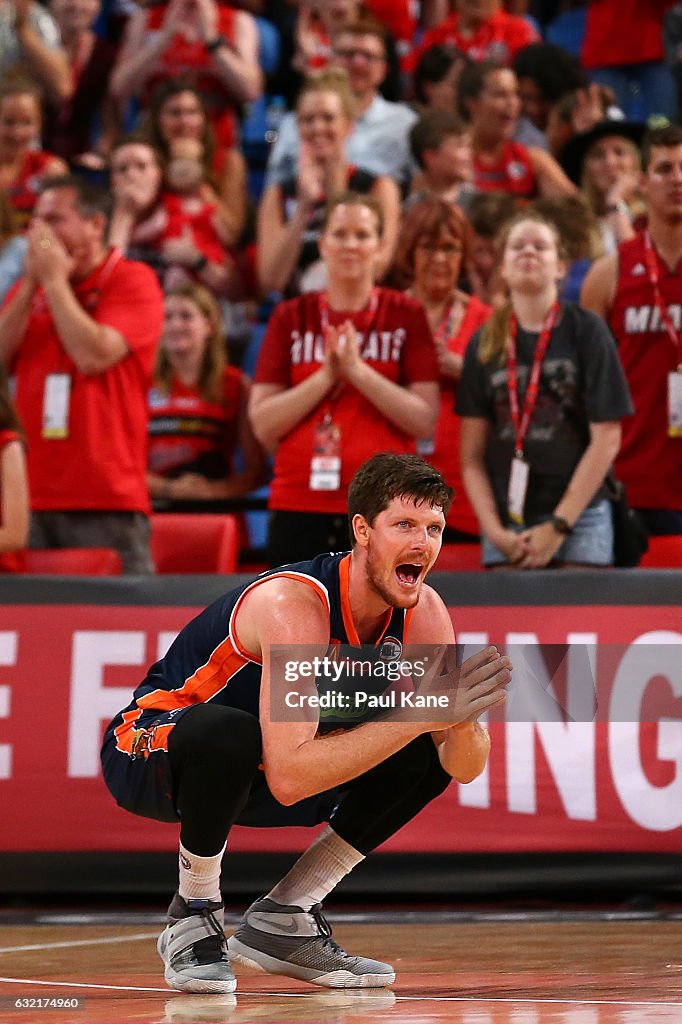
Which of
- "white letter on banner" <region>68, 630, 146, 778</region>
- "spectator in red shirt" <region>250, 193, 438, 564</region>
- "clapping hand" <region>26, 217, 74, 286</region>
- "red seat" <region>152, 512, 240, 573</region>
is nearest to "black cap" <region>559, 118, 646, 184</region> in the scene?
"spectator in red shirt" <region>250, 193, 438, 564</region>

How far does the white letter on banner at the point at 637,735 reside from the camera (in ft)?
18.0

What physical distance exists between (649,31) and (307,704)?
25.5ft

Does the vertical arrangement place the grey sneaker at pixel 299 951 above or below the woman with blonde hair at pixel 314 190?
below

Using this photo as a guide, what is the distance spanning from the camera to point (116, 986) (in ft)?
12.5

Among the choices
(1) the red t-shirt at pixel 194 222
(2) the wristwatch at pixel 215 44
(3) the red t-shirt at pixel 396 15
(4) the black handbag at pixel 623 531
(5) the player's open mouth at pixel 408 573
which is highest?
(3) the red t-shirt at pixel 396 15

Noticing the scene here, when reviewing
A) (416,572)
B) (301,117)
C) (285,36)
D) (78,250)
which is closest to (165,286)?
(301,117)

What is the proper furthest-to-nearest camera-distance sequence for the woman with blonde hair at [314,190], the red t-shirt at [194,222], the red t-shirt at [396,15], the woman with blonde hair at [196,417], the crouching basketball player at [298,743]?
the red t-shirt at [396,15] → the red t-shirt at [194,222] → the woman with blonde hair at [314,190] → the woman with blonde hair at [196,417] → the crouching basketball player at [298,743]

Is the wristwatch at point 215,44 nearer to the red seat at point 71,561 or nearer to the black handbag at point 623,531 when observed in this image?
the red seat at point 71,561

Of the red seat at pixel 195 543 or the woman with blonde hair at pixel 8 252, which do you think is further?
the woman with blonde hair at pixel 8 252

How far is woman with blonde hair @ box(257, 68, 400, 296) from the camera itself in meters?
8.06

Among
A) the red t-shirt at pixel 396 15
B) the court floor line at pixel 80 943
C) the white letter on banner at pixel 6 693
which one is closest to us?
the court floor line at pixel 80 943

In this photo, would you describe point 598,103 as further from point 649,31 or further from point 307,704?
point 307,704

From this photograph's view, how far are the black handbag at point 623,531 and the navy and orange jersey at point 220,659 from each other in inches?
80.0

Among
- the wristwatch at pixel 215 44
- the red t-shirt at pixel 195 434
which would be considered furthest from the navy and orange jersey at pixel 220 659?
the wristwatch at pixel 215 44
